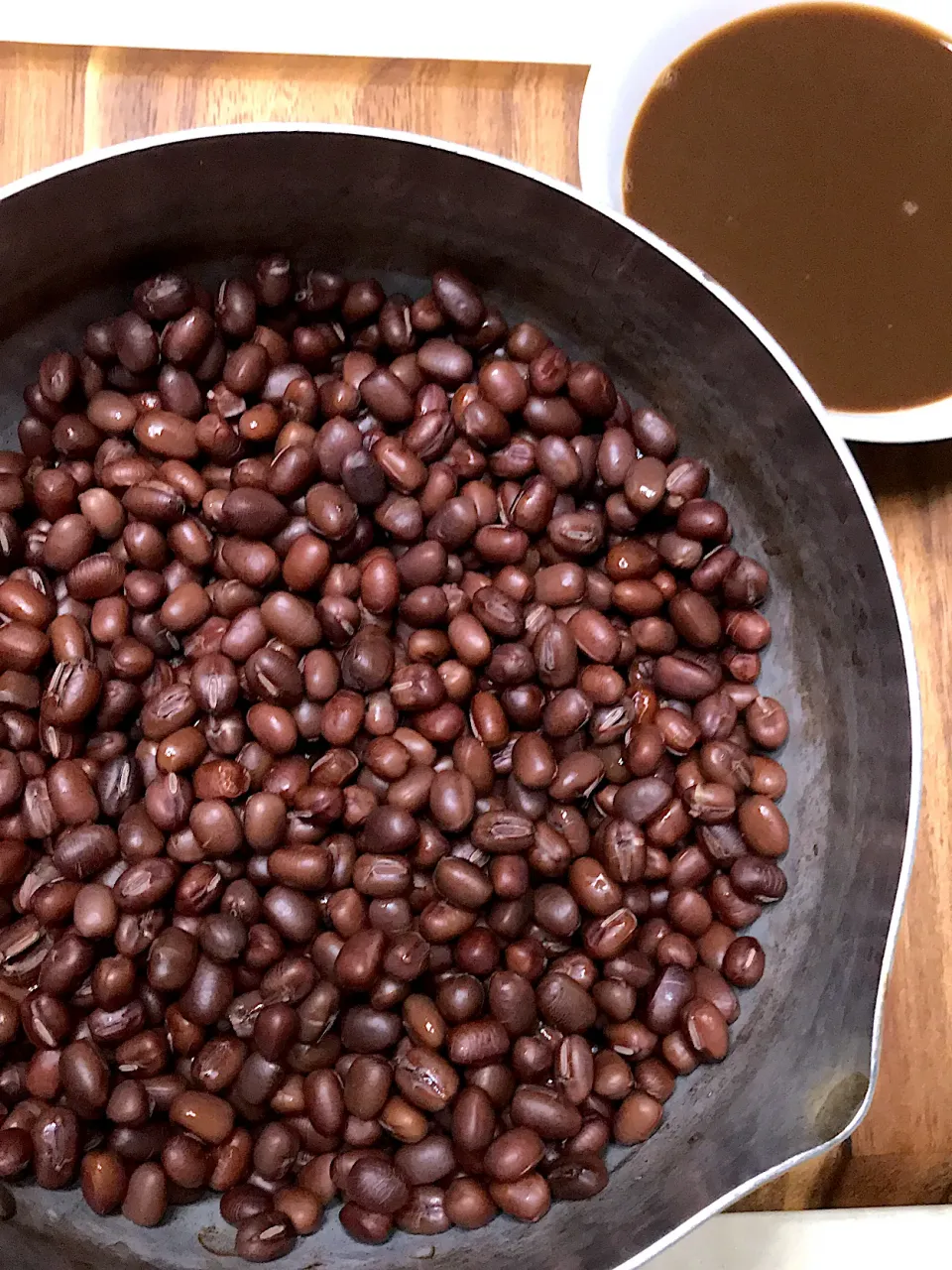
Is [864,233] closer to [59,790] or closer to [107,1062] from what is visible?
[59,790]

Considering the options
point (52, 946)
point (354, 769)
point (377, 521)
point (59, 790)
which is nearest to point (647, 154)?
point (377, 521)

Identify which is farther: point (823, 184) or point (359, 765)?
point (823, 184)

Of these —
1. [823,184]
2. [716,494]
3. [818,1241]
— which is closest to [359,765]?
[716,494]

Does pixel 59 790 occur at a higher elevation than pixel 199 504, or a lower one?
lower

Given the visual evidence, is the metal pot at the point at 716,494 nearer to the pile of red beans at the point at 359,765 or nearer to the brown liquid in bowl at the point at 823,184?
the pile of red beans at the point at 359,765

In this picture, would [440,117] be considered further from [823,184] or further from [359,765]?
[359,765]
